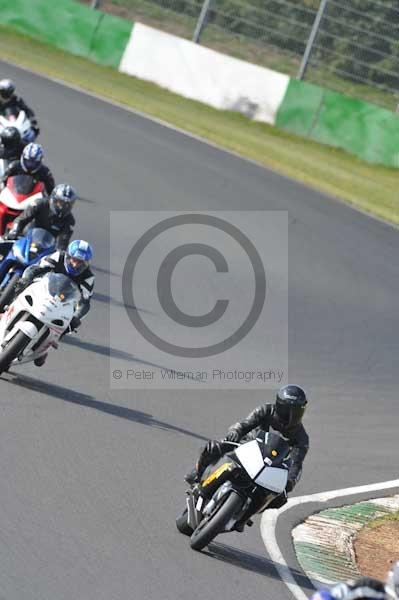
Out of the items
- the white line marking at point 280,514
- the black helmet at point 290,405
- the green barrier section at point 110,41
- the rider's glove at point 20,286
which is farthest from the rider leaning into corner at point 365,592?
the green barrier section at point 110,41

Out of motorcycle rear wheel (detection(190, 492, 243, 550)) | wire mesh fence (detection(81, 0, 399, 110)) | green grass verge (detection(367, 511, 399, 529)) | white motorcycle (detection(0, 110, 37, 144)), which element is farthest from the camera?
wire mesh fence (detection(81, 0, 399, 110))

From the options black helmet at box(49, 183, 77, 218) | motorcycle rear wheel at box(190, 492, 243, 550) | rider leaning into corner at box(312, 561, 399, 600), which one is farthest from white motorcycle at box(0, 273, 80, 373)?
rider leaning into corner at box(312, 561, 399, 600)

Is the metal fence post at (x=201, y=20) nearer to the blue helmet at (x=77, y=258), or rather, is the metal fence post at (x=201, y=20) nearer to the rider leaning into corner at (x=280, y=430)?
the blue helmet at (x=77, y=258)

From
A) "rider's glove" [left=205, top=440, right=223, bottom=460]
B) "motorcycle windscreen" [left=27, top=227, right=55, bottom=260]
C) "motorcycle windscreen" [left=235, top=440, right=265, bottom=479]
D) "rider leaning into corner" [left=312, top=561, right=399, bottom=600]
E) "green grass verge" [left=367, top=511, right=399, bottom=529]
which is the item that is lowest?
"green grass verge" [left=367, top=511, right=399, bottom=529]

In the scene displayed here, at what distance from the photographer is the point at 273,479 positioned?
28.4 ft

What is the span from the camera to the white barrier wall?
29719mm

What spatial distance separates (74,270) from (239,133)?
678 inches

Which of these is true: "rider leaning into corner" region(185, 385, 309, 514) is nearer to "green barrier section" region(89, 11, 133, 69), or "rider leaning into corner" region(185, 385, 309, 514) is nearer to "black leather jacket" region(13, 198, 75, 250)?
"black leather jacket" region(13, 198, 75, 250)

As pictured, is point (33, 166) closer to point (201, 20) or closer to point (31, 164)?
point (31, 164)

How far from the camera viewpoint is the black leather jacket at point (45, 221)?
13.9 m

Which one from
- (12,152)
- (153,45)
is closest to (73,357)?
(12,152)

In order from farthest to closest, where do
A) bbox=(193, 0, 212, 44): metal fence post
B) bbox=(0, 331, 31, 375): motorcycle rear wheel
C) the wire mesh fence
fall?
bbox=(193, 0, 212, 44): metal fence post < the wire mesh fence < bbox=(0, 331, 31, 375): motorcycle rear wheel

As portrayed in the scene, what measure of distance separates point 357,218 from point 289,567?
15155mm

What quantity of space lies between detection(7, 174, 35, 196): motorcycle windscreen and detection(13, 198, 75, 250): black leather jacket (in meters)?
0.90
